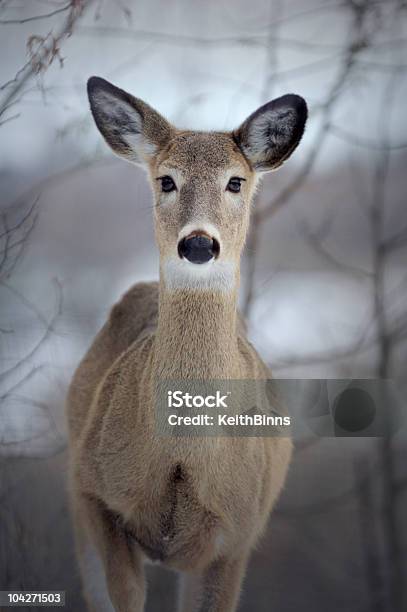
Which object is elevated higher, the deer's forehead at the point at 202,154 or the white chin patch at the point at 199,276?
the deer's forehead at the point at 202,154

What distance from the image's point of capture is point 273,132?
7.85 ft

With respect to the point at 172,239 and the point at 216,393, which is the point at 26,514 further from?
the point at 172,239

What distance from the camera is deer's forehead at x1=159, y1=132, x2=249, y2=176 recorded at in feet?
7.39

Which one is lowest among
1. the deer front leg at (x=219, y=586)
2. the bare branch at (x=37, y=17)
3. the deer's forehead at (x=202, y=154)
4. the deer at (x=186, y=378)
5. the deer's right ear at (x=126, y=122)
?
the deer front leg at (x=219, y=586)

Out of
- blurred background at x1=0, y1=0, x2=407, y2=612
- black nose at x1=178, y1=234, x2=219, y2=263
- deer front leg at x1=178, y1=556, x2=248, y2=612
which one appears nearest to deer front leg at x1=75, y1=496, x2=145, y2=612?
deer front leg at x1=178, y1=556, x2=248, y2=612

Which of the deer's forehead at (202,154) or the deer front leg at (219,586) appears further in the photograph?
the deer front leg at (219,586)

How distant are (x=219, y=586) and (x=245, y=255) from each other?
1.20 m

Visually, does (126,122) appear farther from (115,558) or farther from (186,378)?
(115,558)

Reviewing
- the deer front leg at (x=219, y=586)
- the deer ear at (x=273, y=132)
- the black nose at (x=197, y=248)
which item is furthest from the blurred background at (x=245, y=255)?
the black nose at (x=197, y=248)

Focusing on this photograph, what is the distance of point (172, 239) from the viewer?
223 cm

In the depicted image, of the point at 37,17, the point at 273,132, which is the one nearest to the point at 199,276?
the point at 273,132

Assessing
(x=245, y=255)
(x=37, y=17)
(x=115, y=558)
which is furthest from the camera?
(x=245, y=255)

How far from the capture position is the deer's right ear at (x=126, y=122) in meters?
2.41

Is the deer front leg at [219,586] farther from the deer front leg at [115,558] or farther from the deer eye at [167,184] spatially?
the deer eye at [167,184]
